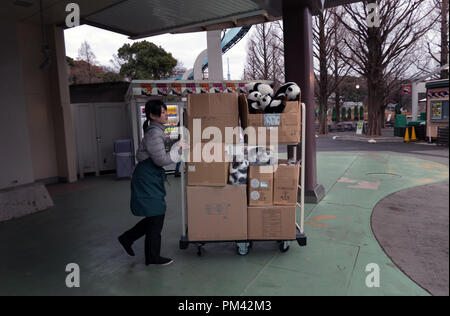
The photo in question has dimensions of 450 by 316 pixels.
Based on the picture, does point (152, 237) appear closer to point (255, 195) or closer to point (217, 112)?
point (255, 195)

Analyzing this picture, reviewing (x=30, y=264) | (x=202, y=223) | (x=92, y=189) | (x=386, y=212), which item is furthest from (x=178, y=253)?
(x=92, y=189)

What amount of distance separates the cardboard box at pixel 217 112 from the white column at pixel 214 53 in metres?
10.1

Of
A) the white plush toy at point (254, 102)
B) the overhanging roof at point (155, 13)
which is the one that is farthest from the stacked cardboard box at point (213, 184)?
the overhanging roof at point (155, 13)

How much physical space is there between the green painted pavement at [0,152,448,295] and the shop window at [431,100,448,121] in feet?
31.4

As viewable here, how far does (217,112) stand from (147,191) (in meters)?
1.08

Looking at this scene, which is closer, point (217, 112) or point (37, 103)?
point (217, 112)

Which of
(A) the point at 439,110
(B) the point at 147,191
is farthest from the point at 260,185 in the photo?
(A) the point at 439,110

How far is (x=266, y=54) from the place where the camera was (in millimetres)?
25375

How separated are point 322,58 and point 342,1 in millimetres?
15397

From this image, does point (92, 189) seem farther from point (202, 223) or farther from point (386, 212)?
point (386, 212)

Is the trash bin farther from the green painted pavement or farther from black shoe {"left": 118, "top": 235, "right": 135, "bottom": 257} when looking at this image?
black shoe {"left": 118, "top": 235, "right": 135, "bottom": 257}

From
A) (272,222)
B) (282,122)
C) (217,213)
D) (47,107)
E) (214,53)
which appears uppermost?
(214,53)

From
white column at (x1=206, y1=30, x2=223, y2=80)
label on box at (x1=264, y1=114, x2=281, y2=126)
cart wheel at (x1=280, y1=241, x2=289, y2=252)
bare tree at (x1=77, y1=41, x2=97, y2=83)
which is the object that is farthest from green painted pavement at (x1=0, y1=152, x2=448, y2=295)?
bare tree at (x1=77, y1=41, x2=97, y2=83)

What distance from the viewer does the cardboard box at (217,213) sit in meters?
3.50
